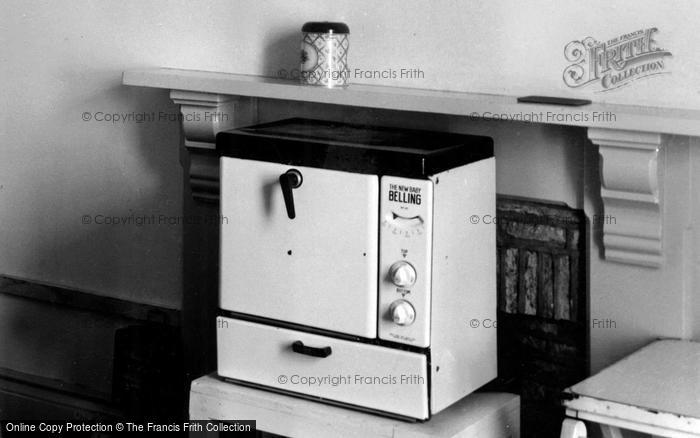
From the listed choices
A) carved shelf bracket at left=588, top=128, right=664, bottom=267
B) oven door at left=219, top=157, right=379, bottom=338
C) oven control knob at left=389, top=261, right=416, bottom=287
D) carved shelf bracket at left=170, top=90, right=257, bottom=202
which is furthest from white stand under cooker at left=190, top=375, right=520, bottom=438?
carved shelf bracket at left=170, top=90, right=257, bottom=202

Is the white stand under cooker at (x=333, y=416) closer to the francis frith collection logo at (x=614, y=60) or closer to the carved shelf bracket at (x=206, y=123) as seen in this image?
the carved shelf bracket at (x=206, y=123)

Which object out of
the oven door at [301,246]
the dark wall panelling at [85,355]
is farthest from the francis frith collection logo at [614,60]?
the dark wall panelling at [85,355]

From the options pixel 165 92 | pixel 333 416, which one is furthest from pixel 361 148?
pixel 165 92

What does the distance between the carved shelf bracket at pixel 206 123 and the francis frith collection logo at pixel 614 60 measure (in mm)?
894

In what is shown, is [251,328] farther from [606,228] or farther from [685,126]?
[685,126]

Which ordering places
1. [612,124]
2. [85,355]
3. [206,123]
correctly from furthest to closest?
[85,355] < [206,123] < [612,124]

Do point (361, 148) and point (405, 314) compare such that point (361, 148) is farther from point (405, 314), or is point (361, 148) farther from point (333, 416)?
point (333, 416)

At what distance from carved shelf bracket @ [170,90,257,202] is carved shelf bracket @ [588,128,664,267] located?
3.25ft

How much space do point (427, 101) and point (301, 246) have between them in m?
0.43

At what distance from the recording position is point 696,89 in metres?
2.13

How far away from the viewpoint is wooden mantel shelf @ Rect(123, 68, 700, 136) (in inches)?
81.0

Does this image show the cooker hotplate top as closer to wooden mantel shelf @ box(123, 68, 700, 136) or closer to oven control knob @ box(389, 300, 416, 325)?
wooden mantel shelf @ box(123, 68, 700, 136)

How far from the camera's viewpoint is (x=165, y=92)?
295 centimetres

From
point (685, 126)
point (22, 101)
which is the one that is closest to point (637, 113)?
point (685, 126)
